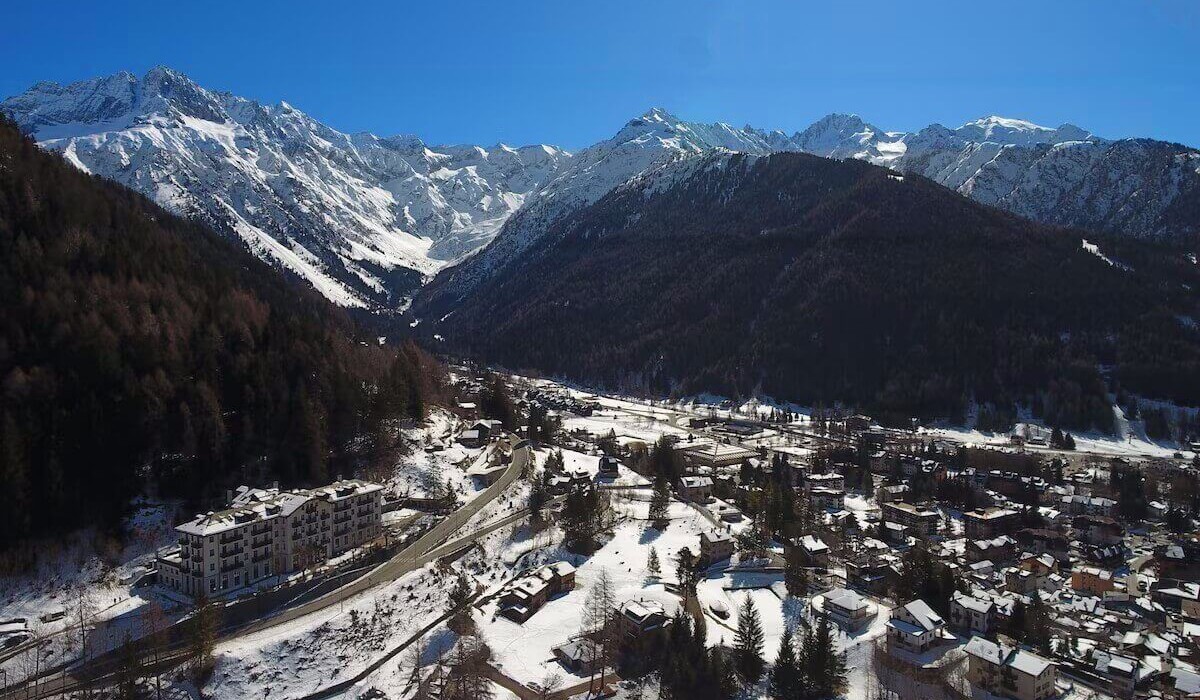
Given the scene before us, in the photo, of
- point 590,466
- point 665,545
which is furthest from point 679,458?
point 665,545

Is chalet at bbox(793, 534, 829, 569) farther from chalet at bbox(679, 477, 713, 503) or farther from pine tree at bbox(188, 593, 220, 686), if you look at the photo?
pine tree at bbox(188, 593, 220, 686)

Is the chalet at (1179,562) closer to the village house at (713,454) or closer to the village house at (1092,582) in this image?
the village house at (1092,582)

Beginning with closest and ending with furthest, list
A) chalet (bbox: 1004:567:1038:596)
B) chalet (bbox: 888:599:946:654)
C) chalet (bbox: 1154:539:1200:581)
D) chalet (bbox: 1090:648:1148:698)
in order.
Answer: chalet (bbox: 1090:648:1148:698), chalet (bbox: 888:599:946:654), chalet (bbox: 1004:567:1038:596), chalet (bbox: 1154:539:1200:581)

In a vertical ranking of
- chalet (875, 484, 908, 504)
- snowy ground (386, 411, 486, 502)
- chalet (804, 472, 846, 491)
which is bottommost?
chalet (875, 484, 908, 504)

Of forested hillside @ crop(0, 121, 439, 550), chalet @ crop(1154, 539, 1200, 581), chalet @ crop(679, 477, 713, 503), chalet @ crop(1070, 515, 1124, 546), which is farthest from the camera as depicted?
chalet @ crop(679, 477, 713, 503)

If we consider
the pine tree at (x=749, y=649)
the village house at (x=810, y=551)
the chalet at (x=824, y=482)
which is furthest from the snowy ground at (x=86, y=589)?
the chalet at (x=824, y=482)

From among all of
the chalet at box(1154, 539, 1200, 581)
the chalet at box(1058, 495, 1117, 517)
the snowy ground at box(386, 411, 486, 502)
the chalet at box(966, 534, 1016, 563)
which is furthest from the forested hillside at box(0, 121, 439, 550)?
the chalet at box(1058, 495, 1117, 517)

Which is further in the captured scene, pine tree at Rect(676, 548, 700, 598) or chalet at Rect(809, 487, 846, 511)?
chalet at Rect(809, 487, 846, 511)

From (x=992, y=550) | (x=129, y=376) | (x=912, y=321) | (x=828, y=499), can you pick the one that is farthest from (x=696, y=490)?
(x=912, y=321)
